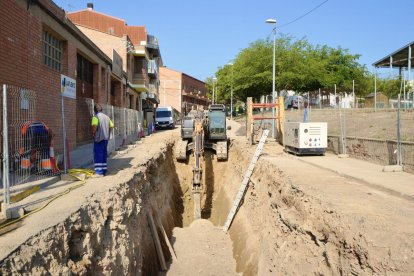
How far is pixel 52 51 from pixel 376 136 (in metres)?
13.3

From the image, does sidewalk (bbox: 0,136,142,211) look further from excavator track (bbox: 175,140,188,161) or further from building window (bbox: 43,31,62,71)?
building window (bbox: 43,31,62,71)

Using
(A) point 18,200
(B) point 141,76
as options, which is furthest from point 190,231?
(B) point 141,76

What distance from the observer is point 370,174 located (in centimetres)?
1177

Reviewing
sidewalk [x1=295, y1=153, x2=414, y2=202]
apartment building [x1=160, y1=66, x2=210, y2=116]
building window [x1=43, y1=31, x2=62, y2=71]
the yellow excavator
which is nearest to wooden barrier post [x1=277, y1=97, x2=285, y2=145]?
the yellow excavator

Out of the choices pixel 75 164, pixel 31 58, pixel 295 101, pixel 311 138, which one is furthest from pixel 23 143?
pixel 295 101

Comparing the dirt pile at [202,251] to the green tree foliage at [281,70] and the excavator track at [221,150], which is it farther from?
the green tree foliage at [281,70]

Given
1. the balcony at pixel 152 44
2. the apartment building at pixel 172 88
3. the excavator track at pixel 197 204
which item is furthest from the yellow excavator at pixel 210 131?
the apartment building at pixel 172 88

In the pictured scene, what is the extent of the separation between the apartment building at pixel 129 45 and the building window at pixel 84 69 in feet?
26.8

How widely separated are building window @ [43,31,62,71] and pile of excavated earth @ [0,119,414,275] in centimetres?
430

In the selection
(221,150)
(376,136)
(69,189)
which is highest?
(376,136)

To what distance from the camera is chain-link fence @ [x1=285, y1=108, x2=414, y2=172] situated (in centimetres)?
1269

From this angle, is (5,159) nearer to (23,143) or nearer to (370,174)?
(23,143)

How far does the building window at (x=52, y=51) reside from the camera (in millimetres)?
14035

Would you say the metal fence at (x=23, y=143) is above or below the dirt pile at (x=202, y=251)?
above
